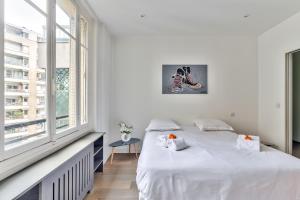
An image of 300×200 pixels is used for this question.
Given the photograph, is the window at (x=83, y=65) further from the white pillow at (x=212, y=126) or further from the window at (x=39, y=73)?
the white pillow at (x=212, y=126)

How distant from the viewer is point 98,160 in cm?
326

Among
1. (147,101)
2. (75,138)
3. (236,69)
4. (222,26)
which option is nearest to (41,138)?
(75,138)

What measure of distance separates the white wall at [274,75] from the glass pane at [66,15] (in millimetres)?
3429

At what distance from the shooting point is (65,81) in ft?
8.23

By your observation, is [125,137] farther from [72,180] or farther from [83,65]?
[72,180]

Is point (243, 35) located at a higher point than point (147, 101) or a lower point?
higher

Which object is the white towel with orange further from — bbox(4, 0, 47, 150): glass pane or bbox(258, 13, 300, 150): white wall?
bbox(258, 13, 300, 150): white wall

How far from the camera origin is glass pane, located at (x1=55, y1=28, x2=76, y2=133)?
2.30 m

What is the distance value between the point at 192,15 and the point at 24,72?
260 centimetres

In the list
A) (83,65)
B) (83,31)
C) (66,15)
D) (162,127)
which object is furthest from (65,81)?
(162,127)

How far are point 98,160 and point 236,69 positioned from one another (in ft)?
10.9

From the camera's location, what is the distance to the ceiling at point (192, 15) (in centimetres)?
286

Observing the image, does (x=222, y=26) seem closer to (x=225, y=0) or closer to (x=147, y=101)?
(x=225, y=0)

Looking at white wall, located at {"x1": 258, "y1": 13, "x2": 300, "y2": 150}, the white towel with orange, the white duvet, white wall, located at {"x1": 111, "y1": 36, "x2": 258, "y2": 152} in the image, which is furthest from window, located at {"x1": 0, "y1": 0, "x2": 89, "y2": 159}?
white wall, located at {"x1": 258, "y1": 13, "x2": 300, "y2": 150}
